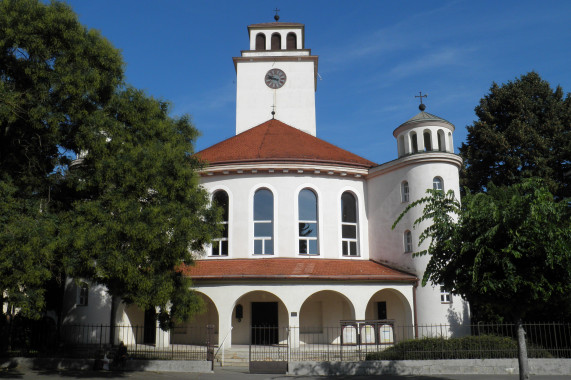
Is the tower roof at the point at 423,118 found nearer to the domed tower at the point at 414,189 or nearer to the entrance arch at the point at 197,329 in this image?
the domed tower at the point at 414,189

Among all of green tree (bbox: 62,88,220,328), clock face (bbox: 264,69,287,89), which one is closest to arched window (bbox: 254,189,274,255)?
green tree (bbox: 62,88,220,328)

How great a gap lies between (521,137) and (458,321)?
1353 cm

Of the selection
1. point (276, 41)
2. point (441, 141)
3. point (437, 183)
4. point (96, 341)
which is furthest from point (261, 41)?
point (96, 341)

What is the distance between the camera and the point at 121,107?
1564 cm

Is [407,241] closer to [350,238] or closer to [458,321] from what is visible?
[350,238]

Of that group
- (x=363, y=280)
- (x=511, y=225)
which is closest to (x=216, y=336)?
(x=363, y=280)

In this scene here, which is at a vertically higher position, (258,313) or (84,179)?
(84,179)

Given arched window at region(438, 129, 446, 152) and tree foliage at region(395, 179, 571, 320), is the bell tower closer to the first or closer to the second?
arched window at region(438, 129, 446, 152)

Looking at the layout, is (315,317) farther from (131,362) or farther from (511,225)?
(511,225)

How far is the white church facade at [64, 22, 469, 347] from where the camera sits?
20078 millimetres

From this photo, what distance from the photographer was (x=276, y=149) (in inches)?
956

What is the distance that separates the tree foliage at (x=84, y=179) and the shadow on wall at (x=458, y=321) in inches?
444

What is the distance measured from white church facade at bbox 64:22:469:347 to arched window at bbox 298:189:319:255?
48 millimetres

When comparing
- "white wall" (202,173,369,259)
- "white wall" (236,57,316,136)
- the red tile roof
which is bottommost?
the red tile roof
